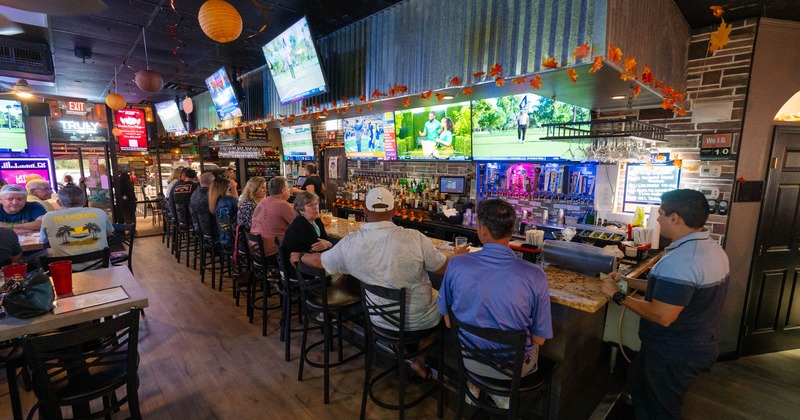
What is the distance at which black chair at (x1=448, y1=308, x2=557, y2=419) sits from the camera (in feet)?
5.55

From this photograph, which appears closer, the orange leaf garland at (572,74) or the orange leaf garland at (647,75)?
the orange leaf garland at (572,74)

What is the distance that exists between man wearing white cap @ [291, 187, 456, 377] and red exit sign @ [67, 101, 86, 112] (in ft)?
30.8

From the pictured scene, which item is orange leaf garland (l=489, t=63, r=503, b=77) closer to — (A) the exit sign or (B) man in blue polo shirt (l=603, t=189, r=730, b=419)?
(B) man in blue polo shirt (l=603, t=189, r=730, b=419)

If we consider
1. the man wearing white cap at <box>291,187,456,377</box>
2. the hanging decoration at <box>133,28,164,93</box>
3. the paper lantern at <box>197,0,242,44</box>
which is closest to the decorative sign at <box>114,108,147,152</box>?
the hanging decoration at <box>133,28,164,93</box>

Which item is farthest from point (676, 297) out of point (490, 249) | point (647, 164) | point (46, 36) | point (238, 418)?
point (46, 36)

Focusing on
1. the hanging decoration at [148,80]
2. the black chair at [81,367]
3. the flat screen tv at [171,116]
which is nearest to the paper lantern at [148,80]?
the hanging decoration at [148,80]

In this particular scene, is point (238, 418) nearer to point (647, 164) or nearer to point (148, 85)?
point (148, 85)

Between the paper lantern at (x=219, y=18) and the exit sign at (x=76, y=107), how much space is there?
8.14m

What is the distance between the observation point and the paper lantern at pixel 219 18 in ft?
8.60

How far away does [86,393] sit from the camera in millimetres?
1935

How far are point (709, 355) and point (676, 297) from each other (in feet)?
1.62

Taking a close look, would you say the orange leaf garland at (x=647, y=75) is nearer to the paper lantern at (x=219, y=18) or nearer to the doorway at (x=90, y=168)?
the paper lantern at (x=219, y=18)

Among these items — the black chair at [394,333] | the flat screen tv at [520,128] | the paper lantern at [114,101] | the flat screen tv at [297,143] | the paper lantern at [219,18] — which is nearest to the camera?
the black chair at [394,333]

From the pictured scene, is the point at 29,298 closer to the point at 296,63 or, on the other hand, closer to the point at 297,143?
the point at 296,63
